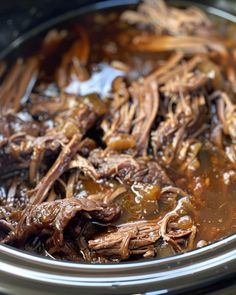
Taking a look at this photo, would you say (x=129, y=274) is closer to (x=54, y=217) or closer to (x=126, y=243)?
(x=126, y=243)

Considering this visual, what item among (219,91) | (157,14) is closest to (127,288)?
(219,91)

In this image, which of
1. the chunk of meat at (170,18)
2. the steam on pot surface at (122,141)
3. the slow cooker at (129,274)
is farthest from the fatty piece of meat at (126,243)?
the chunk of meat at (170,18)

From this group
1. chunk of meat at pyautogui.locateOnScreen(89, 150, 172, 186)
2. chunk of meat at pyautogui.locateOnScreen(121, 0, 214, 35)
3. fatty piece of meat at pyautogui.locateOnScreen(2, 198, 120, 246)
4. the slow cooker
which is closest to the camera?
the slow cooker

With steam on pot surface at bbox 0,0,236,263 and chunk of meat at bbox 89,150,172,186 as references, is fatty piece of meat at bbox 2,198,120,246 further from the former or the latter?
chunk of meat at bbox 89,150,172,186

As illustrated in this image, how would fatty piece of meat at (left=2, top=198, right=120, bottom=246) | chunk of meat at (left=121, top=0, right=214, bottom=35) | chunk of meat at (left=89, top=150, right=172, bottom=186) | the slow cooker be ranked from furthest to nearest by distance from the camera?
chunk of meat at (left=121, top=0, right=214, bottom=35), chunk of meat at (left=89, top=150, right=172, bottom=186), fatty piece of meat at (left=2, top=198, right=120, bottom=246), the slow cooker

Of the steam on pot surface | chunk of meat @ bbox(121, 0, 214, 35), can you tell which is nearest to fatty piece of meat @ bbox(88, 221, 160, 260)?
the steam on pot surface

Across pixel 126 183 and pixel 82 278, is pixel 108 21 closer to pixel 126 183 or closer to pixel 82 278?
pixel 126 183

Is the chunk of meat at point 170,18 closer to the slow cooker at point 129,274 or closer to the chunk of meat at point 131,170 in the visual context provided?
the chunk of meat at point 131,170
